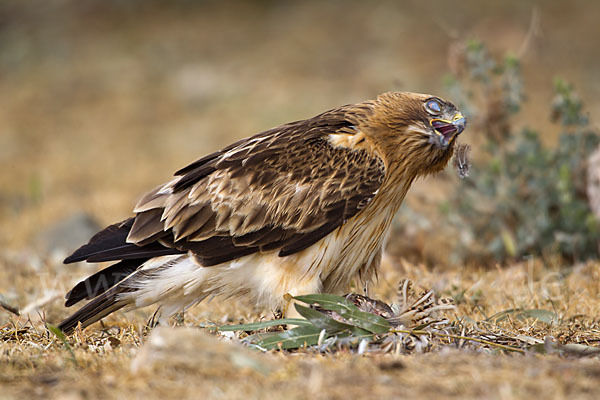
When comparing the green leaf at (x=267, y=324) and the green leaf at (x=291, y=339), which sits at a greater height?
the green leaf at (x=267, y=324)

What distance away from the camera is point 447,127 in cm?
433

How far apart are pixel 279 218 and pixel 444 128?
1074 millimetres

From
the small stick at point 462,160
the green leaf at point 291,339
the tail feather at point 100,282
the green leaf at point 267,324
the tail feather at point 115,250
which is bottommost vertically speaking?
the green leaf at point 291,339

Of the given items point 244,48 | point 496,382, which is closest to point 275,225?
point 496,382

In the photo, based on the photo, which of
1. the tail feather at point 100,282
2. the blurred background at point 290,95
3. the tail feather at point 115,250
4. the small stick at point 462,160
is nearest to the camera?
the tail feather at point 115,250

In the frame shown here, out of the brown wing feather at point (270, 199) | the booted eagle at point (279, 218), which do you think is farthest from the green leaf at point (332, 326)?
the brown wing feather at point (270, 199)

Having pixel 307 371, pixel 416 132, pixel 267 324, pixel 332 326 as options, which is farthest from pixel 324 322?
pixel 416 132

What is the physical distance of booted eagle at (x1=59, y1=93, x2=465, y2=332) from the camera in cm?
417

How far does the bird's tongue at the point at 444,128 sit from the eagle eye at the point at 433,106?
0.28 feet

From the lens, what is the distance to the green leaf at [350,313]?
3791mm

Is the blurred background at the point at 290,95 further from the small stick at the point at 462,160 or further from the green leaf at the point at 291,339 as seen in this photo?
the green leaf at the point at 291,339

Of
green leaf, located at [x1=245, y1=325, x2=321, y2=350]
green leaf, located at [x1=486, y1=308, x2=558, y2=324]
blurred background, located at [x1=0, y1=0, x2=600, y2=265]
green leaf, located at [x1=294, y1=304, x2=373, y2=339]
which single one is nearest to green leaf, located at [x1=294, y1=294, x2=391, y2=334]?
green leaf, located at [x1=294, y1=304, x2=373, y2=339]

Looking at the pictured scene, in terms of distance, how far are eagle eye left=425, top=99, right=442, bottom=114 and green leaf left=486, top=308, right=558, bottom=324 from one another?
1245 millimetres

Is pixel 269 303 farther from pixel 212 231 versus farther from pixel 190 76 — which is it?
pixel 190 76
